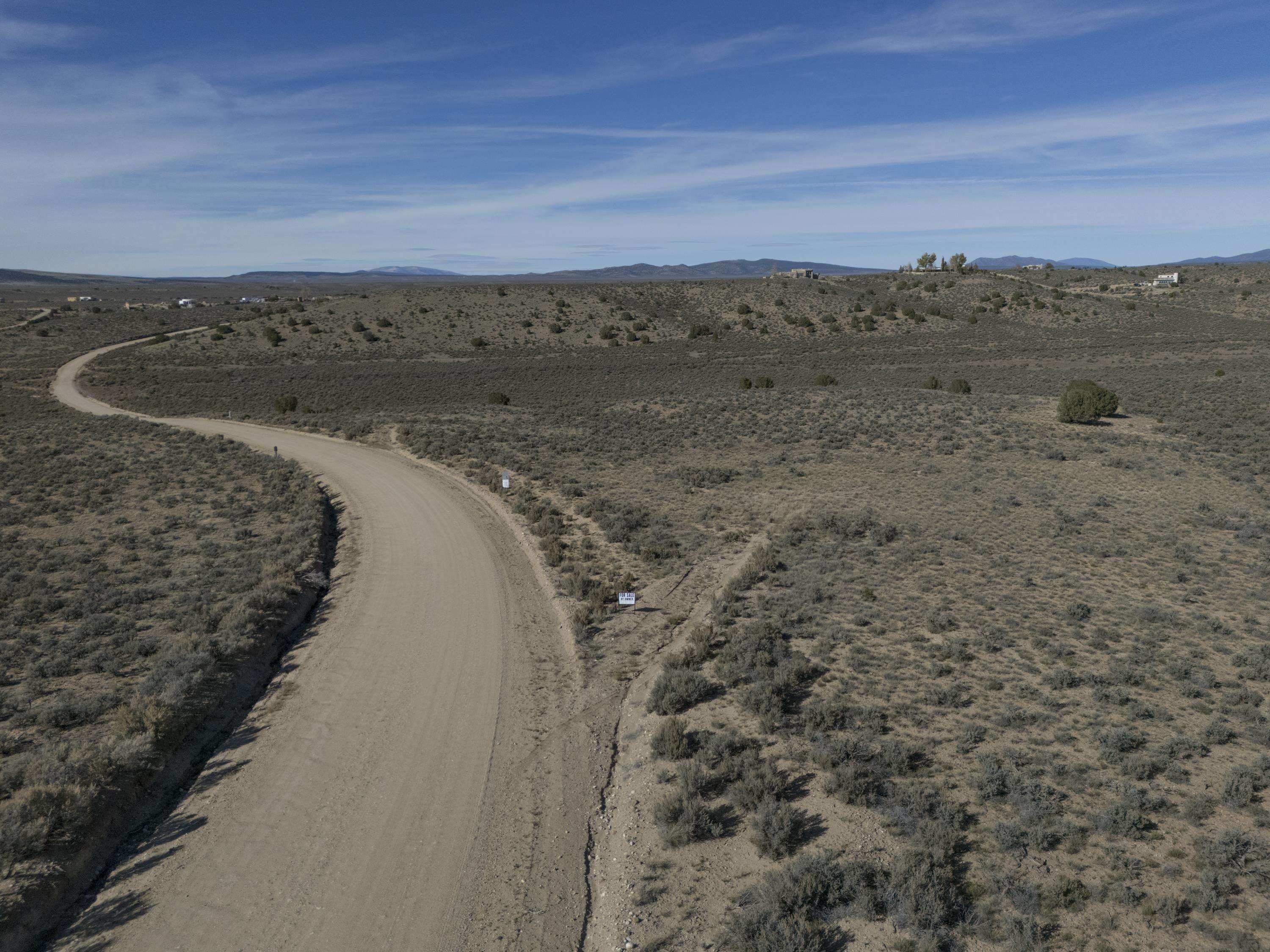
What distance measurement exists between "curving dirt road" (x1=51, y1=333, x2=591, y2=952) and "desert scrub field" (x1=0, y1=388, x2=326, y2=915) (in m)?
0.94

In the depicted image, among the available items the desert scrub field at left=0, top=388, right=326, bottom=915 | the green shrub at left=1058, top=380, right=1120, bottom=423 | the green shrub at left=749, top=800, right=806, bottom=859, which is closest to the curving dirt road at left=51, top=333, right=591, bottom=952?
the desert scrub field at left=0, top=388, right=326, bottom=915

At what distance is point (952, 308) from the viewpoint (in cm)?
9075

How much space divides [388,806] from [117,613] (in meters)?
10.3

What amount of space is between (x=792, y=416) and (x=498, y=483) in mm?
19285

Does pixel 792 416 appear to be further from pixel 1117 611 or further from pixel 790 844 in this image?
pixel 790 844

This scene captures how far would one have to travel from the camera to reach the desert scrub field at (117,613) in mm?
9477

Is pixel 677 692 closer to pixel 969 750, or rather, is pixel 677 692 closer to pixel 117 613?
pixel 969 750

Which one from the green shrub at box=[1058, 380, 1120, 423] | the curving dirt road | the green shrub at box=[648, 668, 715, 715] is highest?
the green shrub at box=[1058, 380, 1120, 423]

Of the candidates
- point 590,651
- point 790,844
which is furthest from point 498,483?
point 790,844

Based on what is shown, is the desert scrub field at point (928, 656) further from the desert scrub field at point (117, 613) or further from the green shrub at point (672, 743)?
the desert scrub field at point (117, 613)

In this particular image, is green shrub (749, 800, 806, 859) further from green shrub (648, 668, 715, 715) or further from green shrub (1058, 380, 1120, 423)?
green shrub (1058, 380, 1120, 423)

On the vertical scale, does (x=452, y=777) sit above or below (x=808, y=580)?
below

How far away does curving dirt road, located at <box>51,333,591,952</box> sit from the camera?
8039mm

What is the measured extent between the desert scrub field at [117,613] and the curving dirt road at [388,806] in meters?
0.94
